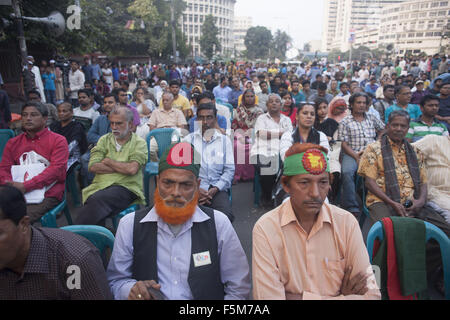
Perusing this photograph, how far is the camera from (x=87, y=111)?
562 cm

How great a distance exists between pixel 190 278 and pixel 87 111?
16.0 ft

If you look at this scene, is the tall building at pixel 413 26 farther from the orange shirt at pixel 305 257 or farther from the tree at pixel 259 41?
the orange shirt at pixel 305 257

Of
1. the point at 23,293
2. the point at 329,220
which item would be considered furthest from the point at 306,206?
the point at 23,293

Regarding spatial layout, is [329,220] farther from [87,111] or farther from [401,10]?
[401,10]

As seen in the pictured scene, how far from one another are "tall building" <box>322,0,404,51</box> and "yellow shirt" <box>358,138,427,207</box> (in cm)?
10085

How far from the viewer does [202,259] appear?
178 centimetres

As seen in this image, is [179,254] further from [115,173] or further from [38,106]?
[38,106]

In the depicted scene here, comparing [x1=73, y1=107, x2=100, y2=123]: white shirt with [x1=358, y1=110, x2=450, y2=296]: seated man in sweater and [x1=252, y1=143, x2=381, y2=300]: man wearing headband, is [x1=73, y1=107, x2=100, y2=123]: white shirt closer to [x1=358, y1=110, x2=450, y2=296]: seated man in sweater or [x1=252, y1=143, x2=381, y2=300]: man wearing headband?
[x1=358, y1=110, x2=450, y2=296]: seated man in sweater

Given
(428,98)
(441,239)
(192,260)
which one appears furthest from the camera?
(428,98)

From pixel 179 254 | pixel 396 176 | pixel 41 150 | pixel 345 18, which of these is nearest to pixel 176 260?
pixel 179 254

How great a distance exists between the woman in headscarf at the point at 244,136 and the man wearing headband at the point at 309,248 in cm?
367

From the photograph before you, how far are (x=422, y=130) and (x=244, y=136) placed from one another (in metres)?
2.90

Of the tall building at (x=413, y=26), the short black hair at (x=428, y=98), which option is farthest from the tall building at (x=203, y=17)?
the short black hair at (x=428, y=98)

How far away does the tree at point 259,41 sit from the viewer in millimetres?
77312
